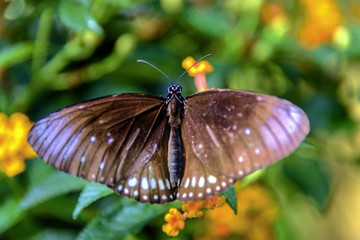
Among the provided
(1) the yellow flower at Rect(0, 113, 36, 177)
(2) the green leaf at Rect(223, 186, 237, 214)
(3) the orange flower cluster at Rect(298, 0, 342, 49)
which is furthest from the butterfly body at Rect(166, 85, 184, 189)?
(3) the orange flower cluster at Rect(298, 0, 342, 49)

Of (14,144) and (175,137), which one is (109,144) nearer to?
(175,137)

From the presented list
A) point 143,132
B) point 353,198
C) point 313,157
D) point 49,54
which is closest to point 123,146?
point 143,132

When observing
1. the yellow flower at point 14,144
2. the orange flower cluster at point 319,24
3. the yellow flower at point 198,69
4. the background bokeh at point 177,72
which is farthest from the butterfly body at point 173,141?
the orange flower cluster at point 319,24

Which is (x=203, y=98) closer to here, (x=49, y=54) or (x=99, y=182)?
(x=99, y=182)

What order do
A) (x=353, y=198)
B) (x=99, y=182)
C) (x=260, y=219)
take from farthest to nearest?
(x=353, y=198), (x=260, y=219), (x=99, y=182)

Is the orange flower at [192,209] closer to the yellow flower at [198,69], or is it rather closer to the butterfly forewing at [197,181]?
the butterfly forewing at [197,181]

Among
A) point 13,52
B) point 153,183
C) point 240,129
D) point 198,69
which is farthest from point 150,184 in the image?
point 13,52
